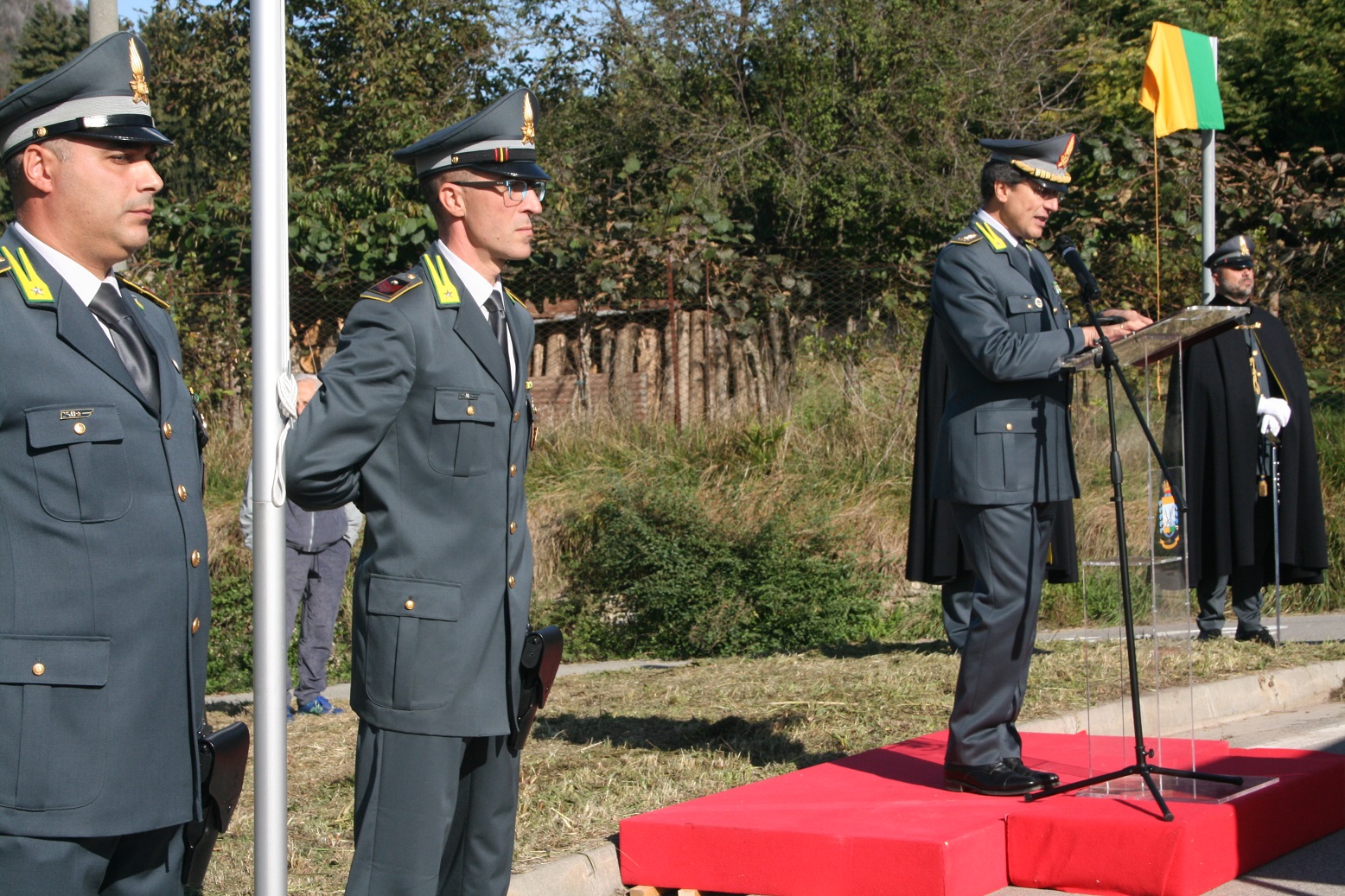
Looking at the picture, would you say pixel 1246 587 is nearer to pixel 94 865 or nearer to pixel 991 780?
pixel 991 780

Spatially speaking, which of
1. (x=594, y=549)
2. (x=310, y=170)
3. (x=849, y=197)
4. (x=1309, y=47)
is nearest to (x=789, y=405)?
(x=594, y=549)

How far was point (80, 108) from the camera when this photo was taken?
110 inches

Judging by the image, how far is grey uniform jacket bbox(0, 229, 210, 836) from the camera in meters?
2.54

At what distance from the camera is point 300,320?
1347cm

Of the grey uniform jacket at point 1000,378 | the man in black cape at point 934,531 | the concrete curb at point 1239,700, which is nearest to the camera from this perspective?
the grey uniform jacket at point 1000,378

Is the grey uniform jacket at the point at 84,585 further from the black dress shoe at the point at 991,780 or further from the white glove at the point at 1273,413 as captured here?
the white glove at the point at 1273,413

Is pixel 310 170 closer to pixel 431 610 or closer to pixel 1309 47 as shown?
pixel 1309 47

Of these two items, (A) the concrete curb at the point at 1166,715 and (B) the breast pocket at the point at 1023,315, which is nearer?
(A) the concrete curb at the point at 1166,715

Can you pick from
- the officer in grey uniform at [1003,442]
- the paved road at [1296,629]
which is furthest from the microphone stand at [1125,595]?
the paved road at [1296,629]

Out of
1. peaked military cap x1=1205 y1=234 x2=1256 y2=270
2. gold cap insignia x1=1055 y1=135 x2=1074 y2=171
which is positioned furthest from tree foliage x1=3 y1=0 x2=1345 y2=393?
gold cap insignia x1=1055 y1=135 x2=1074 y2=171

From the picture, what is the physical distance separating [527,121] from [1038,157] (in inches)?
79.6

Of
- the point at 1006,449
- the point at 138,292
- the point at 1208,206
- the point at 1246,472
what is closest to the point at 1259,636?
the point at 1246,472

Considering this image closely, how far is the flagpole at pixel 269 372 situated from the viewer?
2.84 metres

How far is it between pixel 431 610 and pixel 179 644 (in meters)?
0.60
